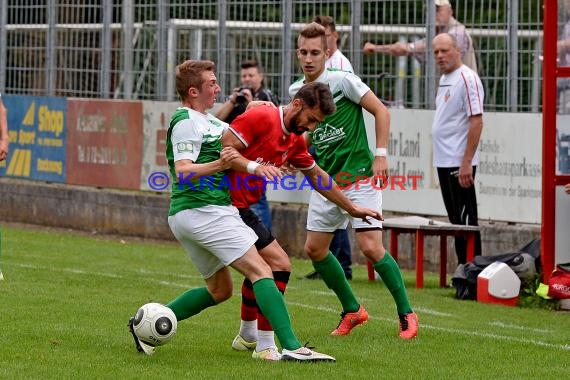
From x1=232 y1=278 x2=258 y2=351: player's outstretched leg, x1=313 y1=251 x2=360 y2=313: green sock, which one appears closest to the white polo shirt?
x1=313 y1=251 x2=360 y2=313: green sock

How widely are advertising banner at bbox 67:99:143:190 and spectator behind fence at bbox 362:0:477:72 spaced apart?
13.9 ft

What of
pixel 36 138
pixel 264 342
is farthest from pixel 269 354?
pixel 36 138

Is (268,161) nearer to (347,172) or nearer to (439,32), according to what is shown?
(347,172)

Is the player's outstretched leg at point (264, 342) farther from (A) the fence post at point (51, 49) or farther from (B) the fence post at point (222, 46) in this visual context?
(A) the fence post at point (51, 49)

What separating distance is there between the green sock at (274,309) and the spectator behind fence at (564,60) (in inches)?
179

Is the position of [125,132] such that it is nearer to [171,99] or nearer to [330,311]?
[171,99]

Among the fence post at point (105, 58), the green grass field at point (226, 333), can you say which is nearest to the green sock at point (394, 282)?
the green grass field at point (226, 333)

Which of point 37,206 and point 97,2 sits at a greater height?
point 97,2

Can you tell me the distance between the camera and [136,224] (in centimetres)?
1844

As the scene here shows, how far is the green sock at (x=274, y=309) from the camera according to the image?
27.3 feet

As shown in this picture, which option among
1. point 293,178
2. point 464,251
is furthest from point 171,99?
point 464,251

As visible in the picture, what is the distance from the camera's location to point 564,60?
12.0 meters

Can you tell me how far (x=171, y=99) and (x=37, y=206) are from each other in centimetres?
271

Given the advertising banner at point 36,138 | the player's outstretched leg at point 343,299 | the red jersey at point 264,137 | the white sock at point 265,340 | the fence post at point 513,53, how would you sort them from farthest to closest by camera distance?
the advertising banner at point 36,138, the fence post at point 513,53, the player's outstretched leg at point 343,299, the white sock at point 265,340, the red jersey at point 264,137
